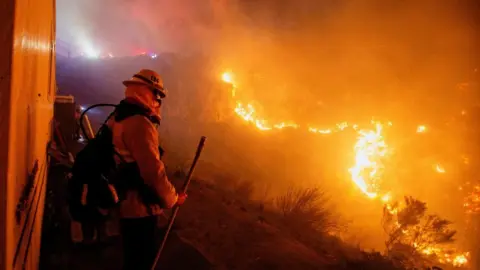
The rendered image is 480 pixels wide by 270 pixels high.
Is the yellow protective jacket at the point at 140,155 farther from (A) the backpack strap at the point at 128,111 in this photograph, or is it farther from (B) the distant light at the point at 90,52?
(B) the distant light at the point at 90,52

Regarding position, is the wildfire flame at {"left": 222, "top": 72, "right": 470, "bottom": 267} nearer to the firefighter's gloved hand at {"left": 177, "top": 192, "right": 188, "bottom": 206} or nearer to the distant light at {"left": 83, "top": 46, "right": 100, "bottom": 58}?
the distant light at {"left": 83, "top": 46, "right": 100, "bottom": 58}

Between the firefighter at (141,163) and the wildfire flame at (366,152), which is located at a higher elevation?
the wildfire flame at (366,152)

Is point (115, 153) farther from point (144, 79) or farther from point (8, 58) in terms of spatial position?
point (8, 58)

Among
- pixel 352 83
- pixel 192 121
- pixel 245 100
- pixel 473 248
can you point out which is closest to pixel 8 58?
pixel 192 121

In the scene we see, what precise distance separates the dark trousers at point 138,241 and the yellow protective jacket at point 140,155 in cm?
10

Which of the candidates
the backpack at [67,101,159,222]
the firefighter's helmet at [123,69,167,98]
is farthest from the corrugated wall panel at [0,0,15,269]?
the firefighter's helmet at [123,69,167,98]

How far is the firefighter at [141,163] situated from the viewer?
2.94 metres

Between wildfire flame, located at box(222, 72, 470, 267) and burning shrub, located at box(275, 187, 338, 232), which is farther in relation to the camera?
wildfire flame, located at box(222, 72, 470, 267)

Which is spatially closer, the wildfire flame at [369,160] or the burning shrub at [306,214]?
the burning shrub at [306,214]

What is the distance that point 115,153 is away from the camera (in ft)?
9.96

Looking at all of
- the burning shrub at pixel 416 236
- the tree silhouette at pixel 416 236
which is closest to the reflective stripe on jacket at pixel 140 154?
the burning shrub at pixel 416 236

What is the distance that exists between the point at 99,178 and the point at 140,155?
1.20ft

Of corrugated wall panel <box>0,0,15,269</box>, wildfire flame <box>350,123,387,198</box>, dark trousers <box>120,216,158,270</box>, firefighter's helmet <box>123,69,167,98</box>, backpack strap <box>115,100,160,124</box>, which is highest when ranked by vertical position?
wildfire flame <box>350,123,387,198</box>

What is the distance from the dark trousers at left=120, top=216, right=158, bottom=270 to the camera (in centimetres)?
317
